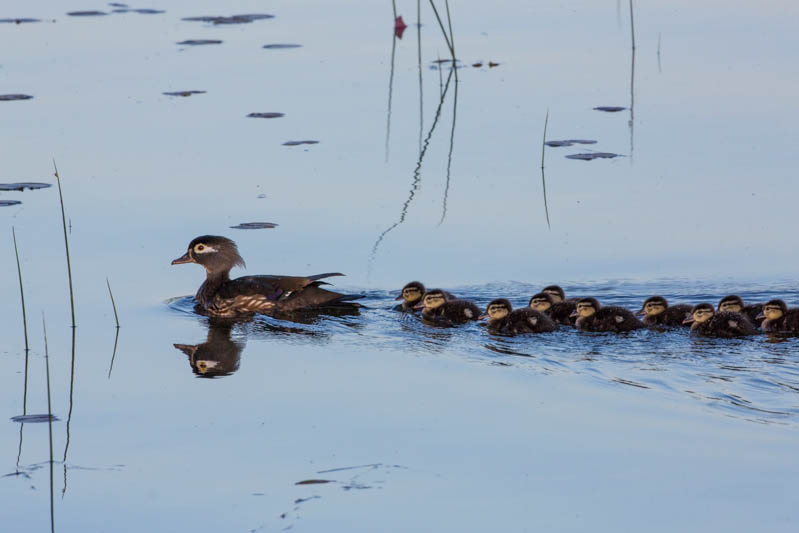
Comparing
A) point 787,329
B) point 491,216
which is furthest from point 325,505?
point 491,216

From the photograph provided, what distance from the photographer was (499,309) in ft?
26.2

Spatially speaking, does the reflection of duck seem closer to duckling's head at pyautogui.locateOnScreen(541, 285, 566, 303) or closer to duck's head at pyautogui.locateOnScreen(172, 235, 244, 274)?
duck's head at pyautogui.locateOnScreen(172, 235, 244, 274)

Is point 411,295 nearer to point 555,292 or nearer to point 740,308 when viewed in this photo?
point 555,292

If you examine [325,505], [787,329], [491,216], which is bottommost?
[325,505]

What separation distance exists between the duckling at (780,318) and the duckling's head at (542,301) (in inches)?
48.1

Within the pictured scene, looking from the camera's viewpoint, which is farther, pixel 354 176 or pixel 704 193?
pixel 354 176

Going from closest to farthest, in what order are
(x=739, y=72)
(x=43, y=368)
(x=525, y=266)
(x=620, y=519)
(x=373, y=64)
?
(x=620, y=519) → (x=43, y=368) → (x=525, y=266) → (x=739, y=72) → (x=373, y=64)

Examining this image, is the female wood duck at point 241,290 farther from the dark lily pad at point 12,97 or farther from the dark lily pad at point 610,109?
the dark lily pad at point 12,97

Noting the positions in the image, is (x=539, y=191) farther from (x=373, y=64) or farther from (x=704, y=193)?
(x=373, y=64)

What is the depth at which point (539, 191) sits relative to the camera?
397 inches

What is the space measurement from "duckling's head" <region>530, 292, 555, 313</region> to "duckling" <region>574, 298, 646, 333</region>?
0.68 feet

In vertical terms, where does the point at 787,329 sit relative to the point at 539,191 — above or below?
below

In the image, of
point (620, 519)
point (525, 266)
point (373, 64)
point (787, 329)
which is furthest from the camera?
point (373, 64)

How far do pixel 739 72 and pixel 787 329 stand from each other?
650cm
